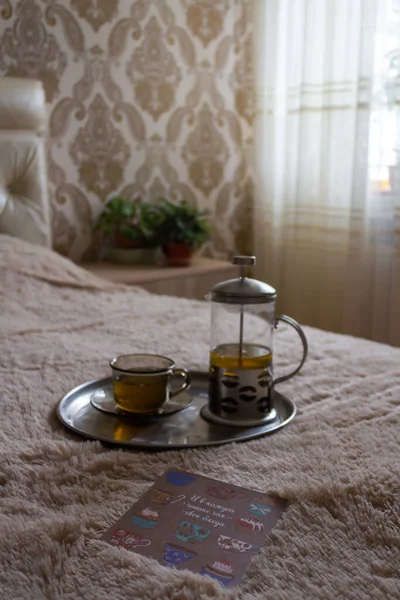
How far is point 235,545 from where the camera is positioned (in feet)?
2.09

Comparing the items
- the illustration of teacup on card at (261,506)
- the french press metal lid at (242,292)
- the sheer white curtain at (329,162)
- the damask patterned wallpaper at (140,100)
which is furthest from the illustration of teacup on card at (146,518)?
the damask patterned wallpaper at (140,100)

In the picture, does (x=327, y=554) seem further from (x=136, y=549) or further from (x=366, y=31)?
(x=366, y=31)

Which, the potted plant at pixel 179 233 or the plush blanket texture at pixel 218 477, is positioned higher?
the potted plant at pixel 179 233

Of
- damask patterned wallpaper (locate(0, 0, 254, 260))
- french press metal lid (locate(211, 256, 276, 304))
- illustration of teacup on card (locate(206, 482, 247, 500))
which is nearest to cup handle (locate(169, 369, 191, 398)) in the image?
french press metal lid (locate(211, 256, 276, 304))

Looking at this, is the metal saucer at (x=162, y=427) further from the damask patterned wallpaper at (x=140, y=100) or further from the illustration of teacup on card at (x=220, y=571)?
the damask patterned wallpaper at (x=140, y=100)

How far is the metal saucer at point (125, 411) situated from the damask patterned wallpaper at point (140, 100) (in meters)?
1.95

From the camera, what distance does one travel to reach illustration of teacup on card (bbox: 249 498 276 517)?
0.70 metres

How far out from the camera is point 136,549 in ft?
2.06

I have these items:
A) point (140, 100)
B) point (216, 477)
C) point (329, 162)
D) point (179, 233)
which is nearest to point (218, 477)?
point (216, 477)

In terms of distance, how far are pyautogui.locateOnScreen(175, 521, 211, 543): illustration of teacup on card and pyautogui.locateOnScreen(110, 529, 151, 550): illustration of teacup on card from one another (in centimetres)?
4

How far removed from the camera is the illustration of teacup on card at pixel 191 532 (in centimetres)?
65

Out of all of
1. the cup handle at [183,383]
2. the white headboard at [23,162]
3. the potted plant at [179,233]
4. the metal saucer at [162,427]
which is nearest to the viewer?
the metal saucer at [162,427]

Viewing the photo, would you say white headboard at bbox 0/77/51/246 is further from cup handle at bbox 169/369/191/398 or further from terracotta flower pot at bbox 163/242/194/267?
cup handle at bbox 169/369/191/398

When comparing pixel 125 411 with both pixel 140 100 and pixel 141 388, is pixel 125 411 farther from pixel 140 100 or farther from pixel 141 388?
pixel 140 100
